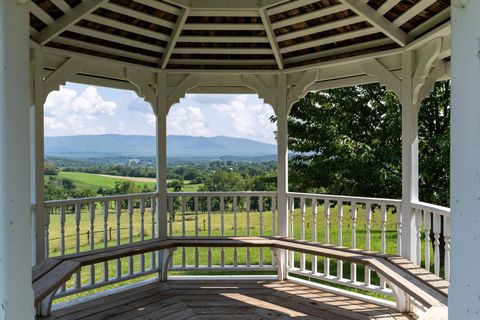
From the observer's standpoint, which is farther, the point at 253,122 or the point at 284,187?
the point at 253,122

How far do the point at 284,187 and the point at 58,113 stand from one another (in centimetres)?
2755

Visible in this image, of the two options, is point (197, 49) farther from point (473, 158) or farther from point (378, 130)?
point (378, 130)

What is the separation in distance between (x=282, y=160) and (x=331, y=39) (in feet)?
5.61

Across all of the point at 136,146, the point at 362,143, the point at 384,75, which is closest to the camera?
the point at 384,75

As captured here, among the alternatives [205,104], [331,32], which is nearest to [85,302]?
[331,32]

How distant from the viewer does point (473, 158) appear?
1104mm

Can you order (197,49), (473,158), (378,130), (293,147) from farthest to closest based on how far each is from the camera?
1. (293,147)
2. (378,130)
3. (197,49)
4. (473,158)

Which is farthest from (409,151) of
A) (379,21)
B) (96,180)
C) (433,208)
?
(96,180)

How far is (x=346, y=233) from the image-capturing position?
12.6 meters

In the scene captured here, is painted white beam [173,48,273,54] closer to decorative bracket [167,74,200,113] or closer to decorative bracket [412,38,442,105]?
decorative bracket [167,74,200,113]

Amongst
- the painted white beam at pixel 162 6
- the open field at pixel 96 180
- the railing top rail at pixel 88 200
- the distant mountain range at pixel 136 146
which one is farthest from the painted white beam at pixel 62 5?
the distant mountain range at pixel 136 146

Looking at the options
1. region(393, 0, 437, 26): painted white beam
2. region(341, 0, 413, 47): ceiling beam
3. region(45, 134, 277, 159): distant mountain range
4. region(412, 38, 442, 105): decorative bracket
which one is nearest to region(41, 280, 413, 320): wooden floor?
region(412, 38, 442, 105): decorative bracket

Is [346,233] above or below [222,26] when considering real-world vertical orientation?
below

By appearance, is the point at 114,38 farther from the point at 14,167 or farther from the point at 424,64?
the point at 14,167
